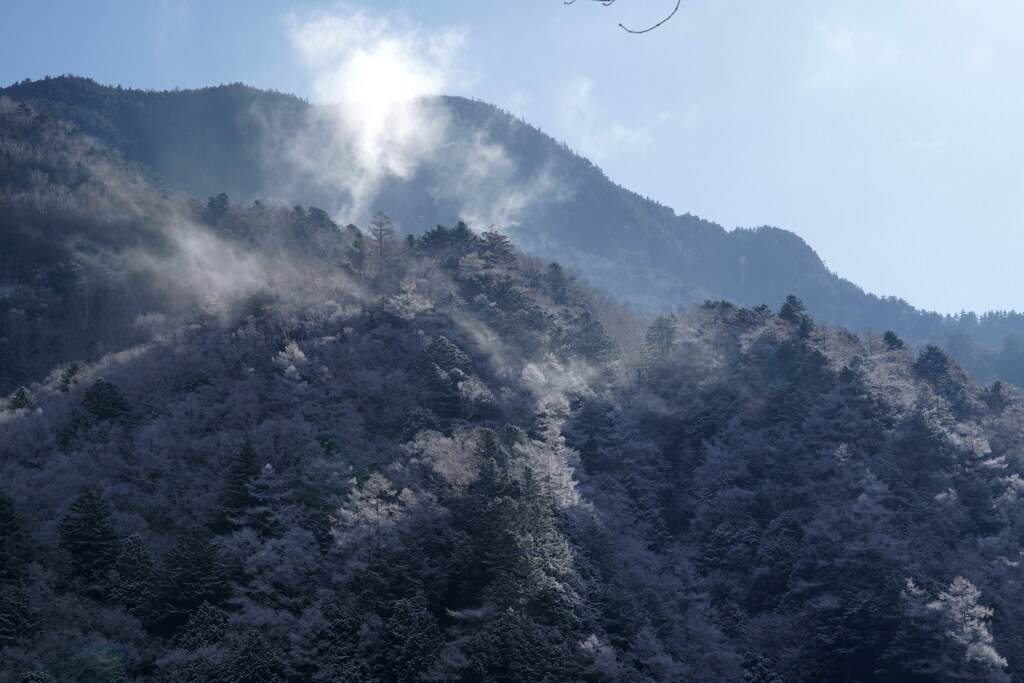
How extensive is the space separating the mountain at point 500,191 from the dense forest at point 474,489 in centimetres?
6359

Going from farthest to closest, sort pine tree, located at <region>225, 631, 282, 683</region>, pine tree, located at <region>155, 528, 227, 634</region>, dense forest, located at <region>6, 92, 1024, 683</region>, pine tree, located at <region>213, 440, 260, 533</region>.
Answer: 1. pine tree, located at <region>213, 440, 260, 533</region>
2. dense forest, located at <region>6, 92, 1024, 683</region>
3. pine tree, located at <region>155, 528, 227, 634</region>
4. pine tree, located at <region>225, 631, 282, 683</region>

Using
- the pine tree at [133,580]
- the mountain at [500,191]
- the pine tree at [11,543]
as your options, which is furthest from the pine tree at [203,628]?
the mountain at [500,191]

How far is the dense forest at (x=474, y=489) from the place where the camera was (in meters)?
24.0

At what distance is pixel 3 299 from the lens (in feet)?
165

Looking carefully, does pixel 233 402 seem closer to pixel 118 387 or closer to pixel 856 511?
pixel 118 387

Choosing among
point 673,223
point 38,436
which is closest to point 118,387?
point 38,436

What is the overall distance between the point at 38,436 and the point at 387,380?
14.5 m

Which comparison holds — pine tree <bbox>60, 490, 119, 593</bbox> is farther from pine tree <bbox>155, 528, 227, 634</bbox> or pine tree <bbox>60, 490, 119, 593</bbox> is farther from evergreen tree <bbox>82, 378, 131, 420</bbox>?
evergreen tree <bbox>82, 378, 131, 420</bbox>

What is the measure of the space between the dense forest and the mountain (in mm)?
63585

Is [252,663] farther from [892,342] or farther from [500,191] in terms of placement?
[500,191]

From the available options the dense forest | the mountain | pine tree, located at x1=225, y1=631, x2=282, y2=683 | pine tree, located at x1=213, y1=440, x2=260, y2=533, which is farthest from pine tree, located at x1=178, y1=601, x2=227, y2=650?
the mountain

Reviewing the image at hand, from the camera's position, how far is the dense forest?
78.9 ft

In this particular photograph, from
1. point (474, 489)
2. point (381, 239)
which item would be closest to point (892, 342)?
point (474, 489)

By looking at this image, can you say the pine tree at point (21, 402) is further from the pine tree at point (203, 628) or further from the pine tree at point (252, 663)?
the pine tree at point (252, 663)
